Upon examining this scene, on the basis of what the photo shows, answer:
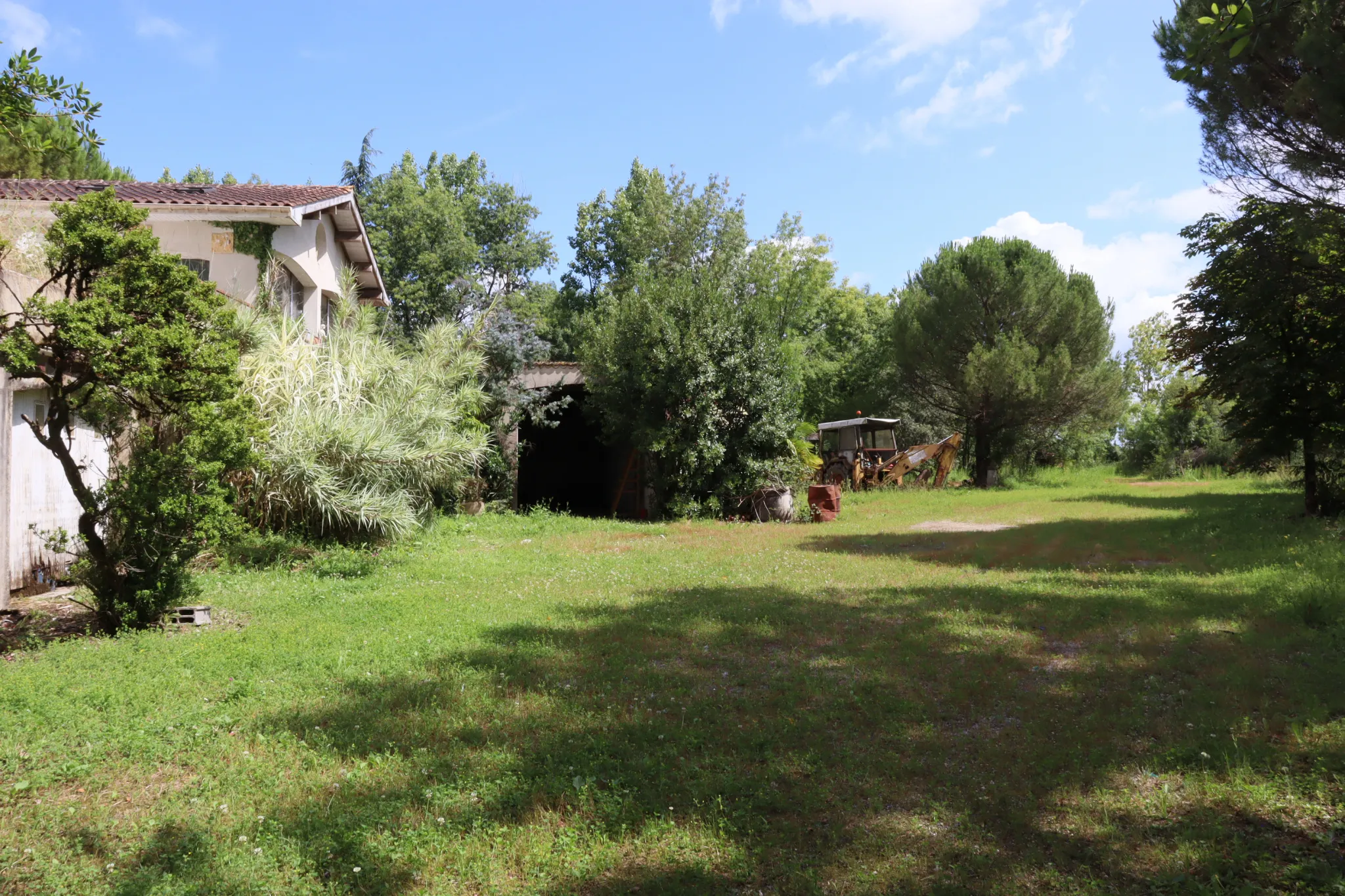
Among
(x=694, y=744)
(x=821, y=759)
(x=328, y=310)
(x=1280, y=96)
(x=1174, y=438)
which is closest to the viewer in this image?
(x=821, y=759)

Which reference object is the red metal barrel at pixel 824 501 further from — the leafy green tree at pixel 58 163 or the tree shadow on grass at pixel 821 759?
the leafy green tree at pixel 58 163

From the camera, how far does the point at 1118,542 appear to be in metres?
12.4

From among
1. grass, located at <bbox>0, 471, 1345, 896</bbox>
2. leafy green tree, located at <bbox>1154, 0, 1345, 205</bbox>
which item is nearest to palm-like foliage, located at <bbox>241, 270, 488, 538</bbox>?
grass, located at <bbox>0, 471, 1345, 896</bbox>

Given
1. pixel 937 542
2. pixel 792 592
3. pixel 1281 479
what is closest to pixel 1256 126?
pixel 937 542

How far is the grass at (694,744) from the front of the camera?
10.8 ft

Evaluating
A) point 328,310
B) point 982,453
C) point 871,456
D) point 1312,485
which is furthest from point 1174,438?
point 328,310

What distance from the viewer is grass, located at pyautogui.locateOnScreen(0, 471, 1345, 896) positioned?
3.30m

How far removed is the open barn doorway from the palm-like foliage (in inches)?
317

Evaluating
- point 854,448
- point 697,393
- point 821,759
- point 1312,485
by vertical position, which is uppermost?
point 697,393

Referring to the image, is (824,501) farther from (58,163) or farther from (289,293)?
(58,163)

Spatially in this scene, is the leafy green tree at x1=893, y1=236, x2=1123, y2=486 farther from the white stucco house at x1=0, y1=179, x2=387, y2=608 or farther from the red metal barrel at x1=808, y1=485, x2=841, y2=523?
the white stucco house at x1=0, y1=179, x2=387, y2=608

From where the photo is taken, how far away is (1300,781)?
3926mm

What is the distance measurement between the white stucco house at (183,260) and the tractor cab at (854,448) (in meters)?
14.4

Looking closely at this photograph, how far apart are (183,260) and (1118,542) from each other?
52.4 ft
